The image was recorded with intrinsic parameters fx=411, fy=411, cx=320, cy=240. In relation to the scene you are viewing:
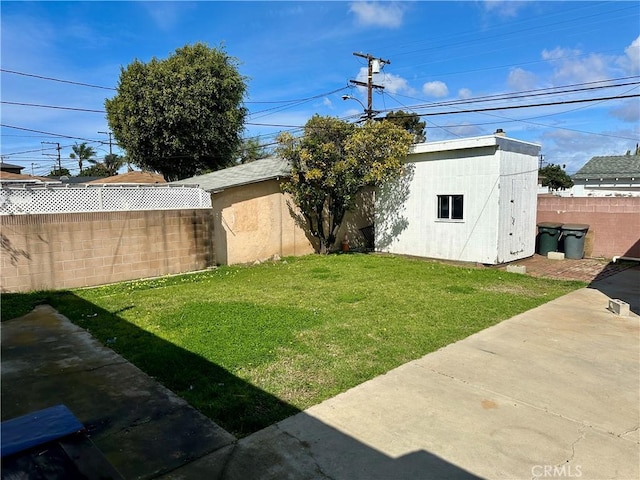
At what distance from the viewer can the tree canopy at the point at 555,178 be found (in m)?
47.9

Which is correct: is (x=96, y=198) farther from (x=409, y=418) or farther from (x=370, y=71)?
(x=370, y=71)

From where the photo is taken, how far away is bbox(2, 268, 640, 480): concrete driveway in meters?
3.02

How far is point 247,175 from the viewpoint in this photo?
531 inches

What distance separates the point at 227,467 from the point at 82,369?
266 cm

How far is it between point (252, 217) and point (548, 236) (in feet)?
31.1

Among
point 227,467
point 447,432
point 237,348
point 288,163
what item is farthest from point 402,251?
point 227,467

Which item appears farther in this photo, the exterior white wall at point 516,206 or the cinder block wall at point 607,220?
the cinder block wall at point 607,220

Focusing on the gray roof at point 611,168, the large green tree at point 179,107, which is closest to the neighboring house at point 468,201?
the large green tree at point 179,107

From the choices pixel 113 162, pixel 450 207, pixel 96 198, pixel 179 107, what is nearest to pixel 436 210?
pixel 450 207

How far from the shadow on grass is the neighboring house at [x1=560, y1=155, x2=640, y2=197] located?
70.0 ft

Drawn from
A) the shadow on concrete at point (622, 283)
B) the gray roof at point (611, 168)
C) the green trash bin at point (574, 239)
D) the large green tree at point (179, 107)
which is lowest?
the shadow on concrete at point (622, 283)

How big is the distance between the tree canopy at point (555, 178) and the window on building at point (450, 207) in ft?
132

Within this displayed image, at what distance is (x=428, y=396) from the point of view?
13.5 feet

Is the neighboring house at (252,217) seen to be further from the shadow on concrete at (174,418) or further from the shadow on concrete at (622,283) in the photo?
the shadow on concrete at (622,283)
